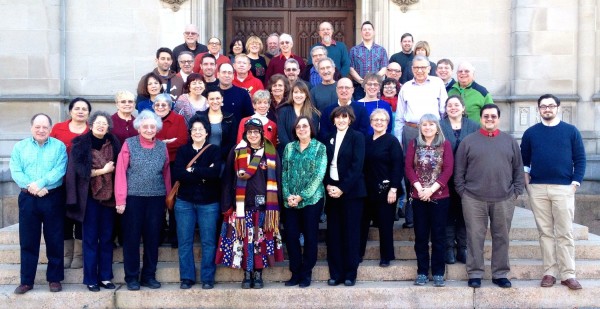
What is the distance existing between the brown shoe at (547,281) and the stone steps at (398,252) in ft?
2.13

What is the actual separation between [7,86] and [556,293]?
8.21 metres

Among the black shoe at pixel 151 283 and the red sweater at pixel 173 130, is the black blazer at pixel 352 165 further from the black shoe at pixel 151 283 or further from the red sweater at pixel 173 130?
the black shoe at pixel 151 283

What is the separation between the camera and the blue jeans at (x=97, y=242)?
6.90 m

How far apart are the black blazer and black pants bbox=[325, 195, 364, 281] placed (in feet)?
0.35

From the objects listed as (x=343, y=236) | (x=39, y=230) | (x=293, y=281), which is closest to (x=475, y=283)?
(x=343, y=236)

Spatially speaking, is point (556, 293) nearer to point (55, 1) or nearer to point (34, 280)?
point (34, 280)

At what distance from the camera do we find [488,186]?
688 cm

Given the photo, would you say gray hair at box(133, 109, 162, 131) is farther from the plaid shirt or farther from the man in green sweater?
the plaid shirt

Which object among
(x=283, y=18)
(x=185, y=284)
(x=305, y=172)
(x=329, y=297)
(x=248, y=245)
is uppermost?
(x=283, y=18)

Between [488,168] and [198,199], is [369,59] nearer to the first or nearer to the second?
[488,168]

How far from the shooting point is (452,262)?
738 centimetres

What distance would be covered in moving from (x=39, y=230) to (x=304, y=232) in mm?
2632

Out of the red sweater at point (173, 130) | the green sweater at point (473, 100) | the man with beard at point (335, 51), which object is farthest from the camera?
the man with beard at point (335, 51)

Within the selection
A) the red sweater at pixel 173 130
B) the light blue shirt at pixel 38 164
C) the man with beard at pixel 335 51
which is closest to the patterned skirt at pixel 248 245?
the red sweater at pixel 173 130
